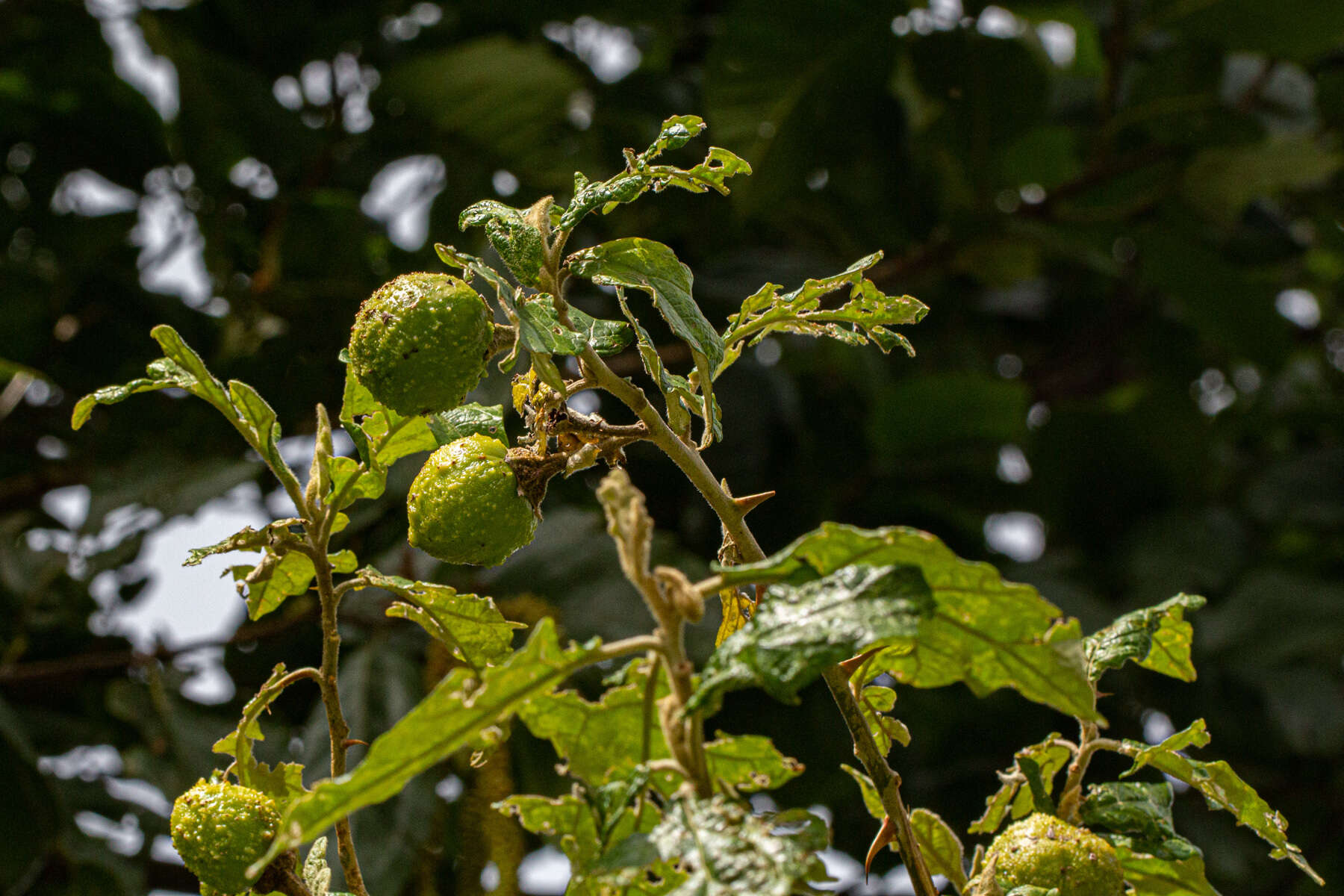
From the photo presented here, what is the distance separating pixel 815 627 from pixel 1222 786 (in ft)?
0.72

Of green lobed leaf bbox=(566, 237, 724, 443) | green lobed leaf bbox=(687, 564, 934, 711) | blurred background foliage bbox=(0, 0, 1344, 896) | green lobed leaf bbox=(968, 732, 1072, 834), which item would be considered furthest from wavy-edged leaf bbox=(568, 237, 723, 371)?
blurred background foliage bbox=(0, 0, 1344, 896)

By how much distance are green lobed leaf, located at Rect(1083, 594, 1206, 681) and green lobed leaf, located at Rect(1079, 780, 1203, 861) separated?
1.7 inches

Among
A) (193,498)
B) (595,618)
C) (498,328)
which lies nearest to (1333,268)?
(595,618)

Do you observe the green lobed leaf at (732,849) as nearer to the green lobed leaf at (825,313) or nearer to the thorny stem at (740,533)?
the thorny stem at (740,533)

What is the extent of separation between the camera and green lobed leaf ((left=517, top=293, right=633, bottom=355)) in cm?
33

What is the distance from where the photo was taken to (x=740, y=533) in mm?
353

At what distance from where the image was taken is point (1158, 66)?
1460mm

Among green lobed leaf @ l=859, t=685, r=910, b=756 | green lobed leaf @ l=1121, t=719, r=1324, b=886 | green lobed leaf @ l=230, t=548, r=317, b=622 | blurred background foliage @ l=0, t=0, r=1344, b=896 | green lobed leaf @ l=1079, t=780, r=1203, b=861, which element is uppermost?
green lobed leaf @ l=230, t=548, r=317, b=622

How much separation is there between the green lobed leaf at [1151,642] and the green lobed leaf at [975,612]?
10 centimetres

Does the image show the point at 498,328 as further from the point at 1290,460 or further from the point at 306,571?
the point at 1290,460

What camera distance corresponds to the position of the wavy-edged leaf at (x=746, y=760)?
0.35 m

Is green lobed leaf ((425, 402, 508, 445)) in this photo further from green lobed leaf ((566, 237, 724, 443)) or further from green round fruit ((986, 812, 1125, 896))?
green round fruit ((986, 812, 1125, 896))

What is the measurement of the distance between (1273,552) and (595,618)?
1.20 meters

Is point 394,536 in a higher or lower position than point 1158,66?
lower
